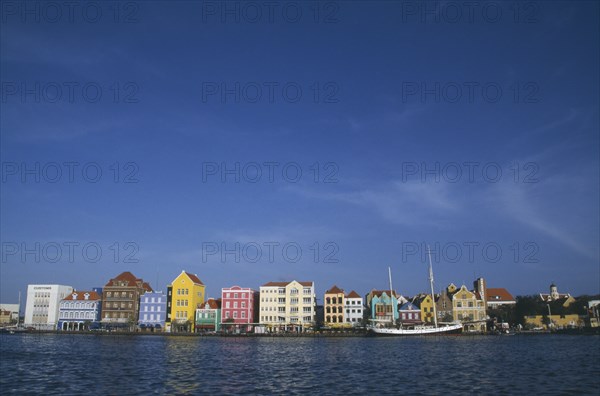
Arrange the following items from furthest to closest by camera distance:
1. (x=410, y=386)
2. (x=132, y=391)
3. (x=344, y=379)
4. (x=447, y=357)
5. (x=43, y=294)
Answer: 1. (x=43, y=294)
2. (x=447, y=357)
3. (x=344, y=379)
4. (x=410, y=386)
5. (x=132, y=391)

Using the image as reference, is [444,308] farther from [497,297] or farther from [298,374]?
[298,374]

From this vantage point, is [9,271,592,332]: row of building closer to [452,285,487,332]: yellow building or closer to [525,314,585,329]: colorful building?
[452,285,487,332]: yellow building

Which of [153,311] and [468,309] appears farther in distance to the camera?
[468,309]

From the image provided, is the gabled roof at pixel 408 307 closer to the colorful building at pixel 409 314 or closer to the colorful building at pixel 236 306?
the colorful building at pixel 409 314

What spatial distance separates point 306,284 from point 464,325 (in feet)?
130

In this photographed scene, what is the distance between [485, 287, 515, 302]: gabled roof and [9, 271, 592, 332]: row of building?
24395mm

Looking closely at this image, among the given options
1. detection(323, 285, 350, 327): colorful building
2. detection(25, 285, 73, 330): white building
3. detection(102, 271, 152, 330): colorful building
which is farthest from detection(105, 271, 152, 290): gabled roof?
detection(323, 285, 350, 327): colorful building

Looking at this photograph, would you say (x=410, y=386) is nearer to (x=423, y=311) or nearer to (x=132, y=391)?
(x=132, y=391)

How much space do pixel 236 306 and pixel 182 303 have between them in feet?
42.2

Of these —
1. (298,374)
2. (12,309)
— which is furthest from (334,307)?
(12,309)

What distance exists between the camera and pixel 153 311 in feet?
402

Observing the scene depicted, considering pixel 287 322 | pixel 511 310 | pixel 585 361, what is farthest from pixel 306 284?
pixel 585 361

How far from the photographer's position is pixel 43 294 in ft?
432

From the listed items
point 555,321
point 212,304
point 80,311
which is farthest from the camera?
point 555,321
